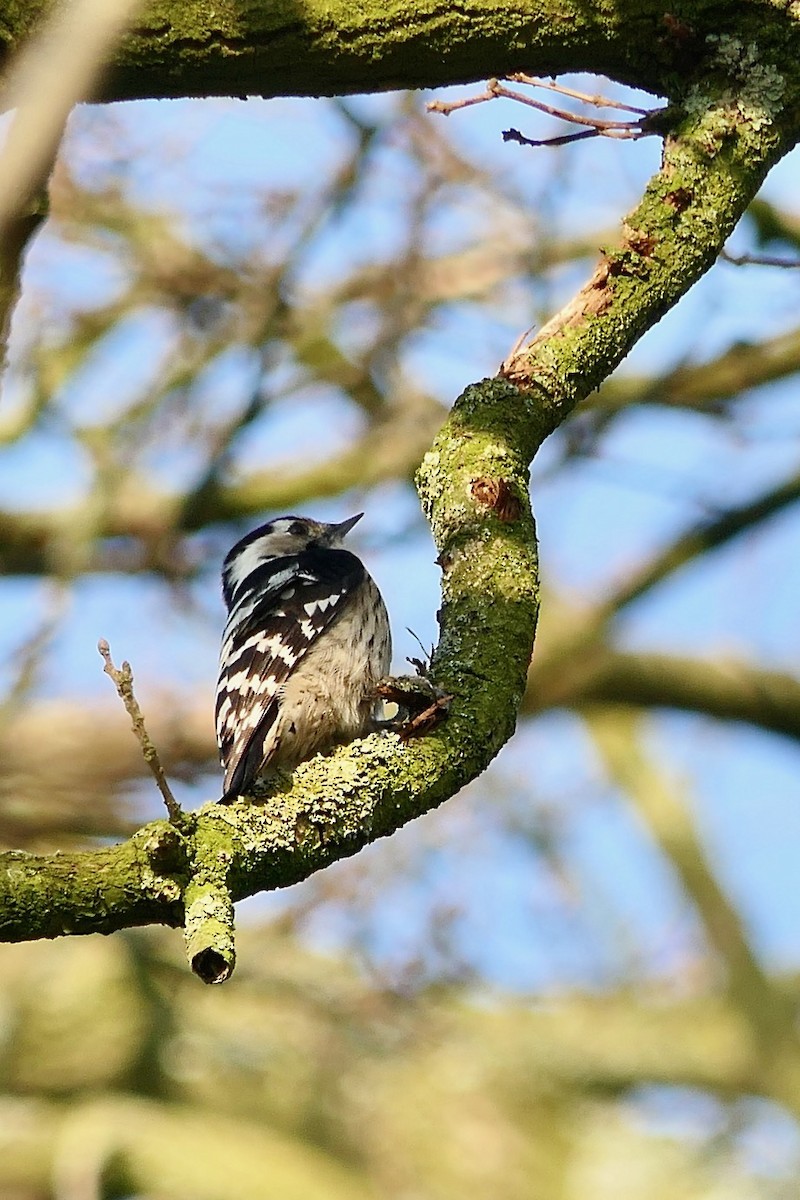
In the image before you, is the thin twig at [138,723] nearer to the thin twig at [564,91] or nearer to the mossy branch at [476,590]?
the mossy branch at [476,590]

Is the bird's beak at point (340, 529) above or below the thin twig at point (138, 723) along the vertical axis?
above

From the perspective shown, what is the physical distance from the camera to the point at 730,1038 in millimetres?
8750

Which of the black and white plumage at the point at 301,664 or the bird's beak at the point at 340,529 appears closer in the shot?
the black and white plumage at the point at 301,664

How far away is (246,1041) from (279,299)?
430cm

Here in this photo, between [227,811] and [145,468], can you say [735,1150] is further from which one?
[227,811]

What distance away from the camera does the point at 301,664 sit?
4.27 meters

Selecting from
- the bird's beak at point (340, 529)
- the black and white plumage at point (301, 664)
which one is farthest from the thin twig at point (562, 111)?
the bird's beak at point (340, 529)

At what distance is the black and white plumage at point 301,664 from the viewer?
3.99m

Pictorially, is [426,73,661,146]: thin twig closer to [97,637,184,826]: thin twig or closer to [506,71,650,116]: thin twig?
[506,71,650,116]: thin twig

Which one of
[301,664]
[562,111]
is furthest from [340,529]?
[562,111]

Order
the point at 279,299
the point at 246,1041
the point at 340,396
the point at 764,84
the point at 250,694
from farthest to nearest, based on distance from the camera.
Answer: the point at 246,1041 < the point at 340,396 < the point at 279,299 < the point at 250,694 < the point at 764,84

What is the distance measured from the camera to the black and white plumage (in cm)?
399

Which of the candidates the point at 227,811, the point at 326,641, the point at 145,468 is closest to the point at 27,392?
the point at 145,468

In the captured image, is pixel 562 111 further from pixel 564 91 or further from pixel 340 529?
pixel 340 529
